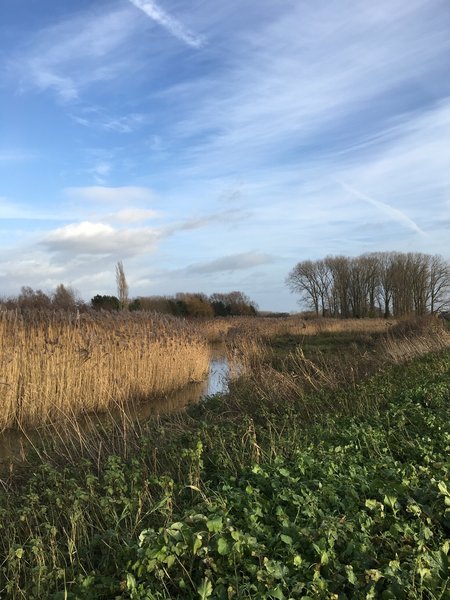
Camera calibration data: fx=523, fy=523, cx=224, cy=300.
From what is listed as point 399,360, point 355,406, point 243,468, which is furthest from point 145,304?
point 243,468

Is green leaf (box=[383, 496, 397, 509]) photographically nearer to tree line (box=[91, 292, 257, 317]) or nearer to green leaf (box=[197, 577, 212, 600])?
green leaf (box=[197, 577, 212, 600])

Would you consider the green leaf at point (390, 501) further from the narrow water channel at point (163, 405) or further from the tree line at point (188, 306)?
the tree line at point (188, 306)

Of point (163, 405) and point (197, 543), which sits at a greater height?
point (197, 543)

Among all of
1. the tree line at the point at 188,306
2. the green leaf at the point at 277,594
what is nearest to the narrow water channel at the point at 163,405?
the green leaf at the point at 277,594

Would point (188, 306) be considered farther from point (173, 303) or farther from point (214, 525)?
point (214, 525)

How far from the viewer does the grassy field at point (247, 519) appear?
2.60 m

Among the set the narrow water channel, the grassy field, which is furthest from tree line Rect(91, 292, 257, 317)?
the grassy field

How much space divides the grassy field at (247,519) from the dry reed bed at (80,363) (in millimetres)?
3047

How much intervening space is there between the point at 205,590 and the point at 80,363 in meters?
8.08

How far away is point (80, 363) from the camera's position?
10.0 meters

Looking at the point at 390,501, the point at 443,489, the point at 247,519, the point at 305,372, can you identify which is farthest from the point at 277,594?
the point at 305,372

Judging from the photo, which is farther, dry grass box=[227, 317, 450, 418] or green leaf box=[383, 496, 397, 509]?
dry grass box=[227, 317, 450, 418]

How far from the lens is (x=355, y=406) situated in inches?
273

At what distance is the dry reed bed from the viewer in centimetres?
878
